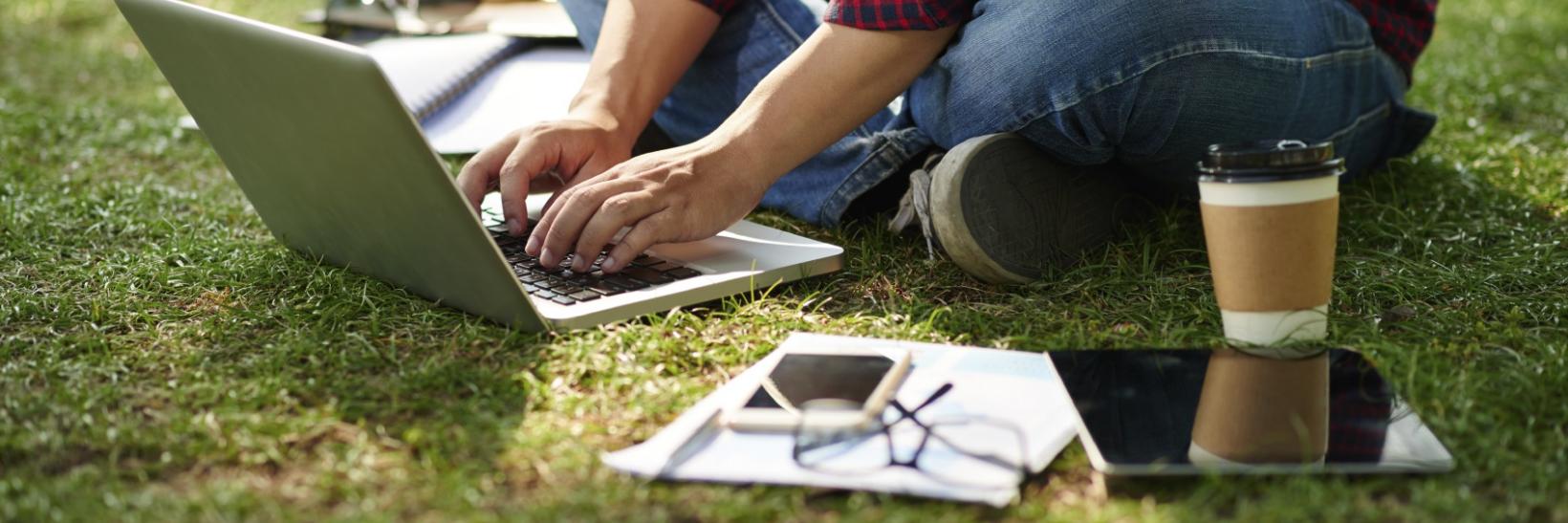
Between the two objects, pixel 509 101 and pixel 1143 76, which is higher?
pixel 1143 76

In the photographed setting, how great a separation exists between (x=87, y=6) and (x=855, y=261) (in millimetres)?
3465

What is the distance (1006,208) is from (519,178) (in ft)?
1.90

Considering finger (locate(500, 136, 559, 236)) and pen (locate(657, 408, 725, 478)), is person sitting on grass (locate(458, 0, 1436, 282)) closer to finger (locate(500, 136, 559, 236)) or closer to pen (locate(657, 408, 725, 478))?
finger (locate(500, 136, 559, 236))

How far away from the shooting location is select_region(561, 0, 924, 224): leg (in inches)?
67.2

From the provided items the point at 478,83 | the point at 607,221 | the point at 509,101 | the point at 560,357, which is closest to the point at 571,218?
the point at 607,221

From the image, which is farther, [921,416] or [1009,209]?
[1009,209]

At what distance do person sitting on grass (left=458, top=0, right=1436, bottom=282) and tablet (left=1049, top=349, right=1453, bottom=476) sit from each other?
1.07 ft

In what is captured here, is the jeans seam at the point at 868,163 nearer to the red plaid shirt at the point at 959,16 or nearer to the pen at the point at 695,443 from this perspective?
the red plaid shirt at the point at 959,16

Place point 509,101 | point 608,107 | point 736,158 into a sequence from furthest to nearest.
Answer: point 509,101 < point 608,107 < point 736,158

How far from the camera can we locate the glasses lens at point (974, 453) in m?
0.98

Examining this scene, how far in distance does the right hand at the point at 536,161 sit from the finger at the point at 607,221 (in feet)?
0.57

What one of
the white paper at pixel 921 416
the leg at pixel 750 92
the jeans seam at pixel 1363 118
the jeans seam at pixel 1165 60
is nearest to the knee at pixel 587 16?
the leg at pixel 750 92

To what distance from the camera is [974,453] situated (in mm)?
1014

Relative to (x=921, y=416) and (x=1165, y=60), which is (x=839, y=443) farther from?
(x=1165, y=60)
